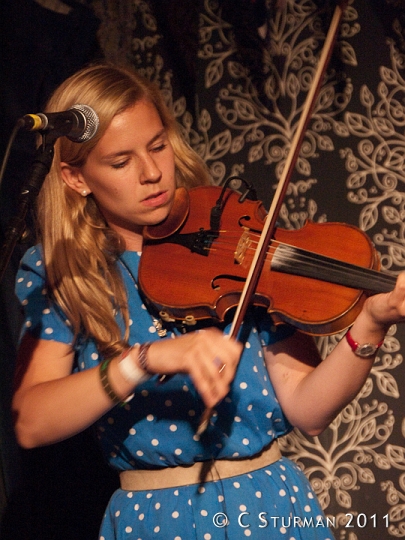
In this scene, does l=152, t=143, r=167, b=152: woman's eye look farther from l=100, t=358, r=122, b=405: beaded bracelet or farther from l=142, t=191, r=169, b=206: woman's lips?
l=100, t=358, r=122, b=405: beaded bracelet

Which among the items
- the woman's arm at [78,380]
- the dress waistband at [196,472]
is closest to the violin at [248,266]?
the woman's arm at [78,380]

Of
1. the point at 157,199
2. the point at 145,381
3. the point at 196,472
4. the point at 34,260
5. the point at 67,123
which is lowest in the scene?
the point at 196,472

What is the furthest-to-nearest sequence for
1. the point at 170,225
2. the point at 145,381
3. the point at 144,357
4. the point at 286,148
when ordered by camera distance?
the point at 286,148 → the point at 170,225 → the point at 145,381 → the point at 144,357

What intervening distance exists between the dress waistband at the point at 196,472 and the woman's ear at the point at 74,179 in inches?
18.9

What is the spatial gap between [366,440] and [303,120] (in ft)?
2.61

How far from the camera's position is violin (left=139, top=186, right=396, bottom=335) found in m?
0.96

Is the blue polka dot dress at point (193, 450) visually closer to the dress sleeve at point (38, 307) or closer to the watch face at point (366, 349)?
the dress sleeve at point (38, 307)

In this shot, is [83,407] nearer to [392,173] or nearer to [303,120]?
[303,120]

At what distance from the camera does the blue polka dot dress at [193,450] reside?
1.02 m

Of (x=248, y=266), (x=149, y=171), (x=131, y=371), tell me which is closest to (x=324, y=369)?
(x=248, y=266)

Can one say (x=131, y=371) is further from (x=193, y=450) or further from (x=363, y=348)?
(x=363, y=348)

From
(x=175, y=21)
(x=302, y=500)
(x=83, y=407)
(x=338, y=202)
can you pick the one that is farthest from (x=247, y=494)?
(x=175, y=21)

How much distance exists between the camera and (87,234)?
1.16 meters

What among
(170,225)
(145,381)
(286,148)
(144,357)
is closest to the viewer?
(144,357)
